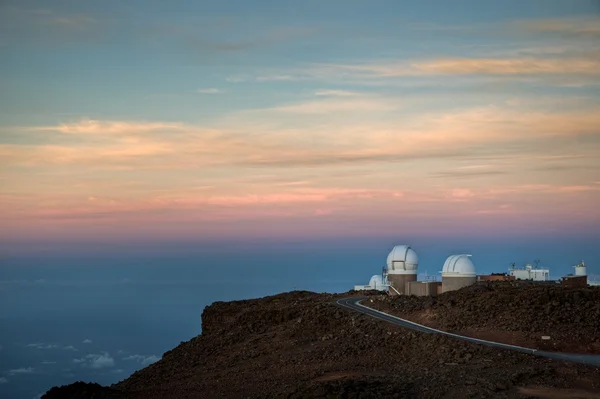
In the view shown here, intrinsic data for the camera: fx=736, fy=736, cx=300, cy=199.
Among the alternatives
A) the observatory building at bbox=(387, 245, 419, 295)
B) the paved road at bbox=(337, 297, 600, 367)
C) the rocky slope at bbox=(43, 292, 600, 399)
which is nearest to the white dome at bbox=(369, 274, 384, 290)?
the observatory building at bbox=(387, 245, 419, 295)

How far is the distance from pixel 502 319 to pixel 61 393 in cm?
2250

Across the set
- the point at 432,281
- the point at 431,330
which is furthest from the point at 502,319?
the point at 432,281

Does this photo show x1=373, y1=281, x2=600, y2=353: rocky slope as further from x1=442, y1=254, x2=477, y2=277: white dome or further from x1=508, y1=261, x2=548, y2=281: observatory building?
x1=508, y1=261, x2=548, y2=281: observatory building

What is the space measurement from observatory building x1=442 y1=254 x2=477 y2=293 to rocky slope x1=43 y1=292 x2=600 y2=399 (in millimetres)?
14989

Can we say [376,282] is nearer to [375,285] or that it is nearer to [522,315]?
[375,285]

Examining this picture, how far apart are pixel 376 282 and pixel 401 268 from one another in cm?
1467

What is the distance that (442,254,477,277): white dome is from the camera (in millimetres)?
57031

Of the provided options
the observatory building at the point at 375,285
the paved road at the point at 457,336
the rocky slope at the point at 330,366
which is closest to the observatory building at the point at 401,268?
the observatory building at the point at 375,285

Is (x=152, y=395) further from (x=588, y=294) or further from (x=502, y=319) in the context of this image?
(x=588, y=294)

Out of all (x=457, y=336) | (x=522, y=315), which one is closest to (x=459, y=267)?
(x=522, y=315)

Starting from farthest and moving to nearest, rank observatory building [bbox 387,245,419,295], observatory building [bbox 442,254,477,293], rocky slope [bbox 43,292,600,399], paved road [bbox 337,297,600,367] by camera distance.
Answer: observatory building [bbox 387,245,419,295] < observatory building [bbox 442,254,477,293] < paved road [bbox 337,297,600,367] < rocky slope [bbox 43,292,600,399]

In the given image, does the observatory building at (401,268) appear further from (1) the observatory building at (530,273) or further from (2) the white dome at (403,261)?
(1) the observatory building at (530,273)

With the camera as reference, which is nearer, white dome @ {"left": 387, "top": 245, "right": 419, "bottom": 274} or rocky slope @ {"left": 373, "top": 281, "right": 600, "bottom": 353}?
rocky slope @ {"left": 373, "top": 281, "right": 600, "bottom": 353}

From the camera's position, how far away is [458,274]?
187 ft
